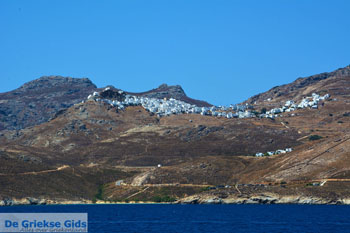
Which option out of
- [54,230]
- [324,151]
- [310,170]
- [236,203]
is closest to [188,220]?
[54,230]

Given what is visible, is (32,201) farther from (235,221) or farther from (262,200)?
(235,221)

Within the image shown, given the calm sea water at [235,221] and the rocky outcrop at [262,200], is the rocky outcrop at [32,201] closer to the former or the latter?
the rocky outcrop at [262,200]

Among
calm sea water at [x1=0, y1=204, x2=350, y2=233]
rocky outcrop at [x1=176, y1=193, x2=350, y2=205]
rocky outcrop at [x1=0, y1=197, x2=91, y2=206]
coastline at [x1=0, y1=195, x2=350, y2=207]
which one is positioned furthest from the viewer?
rocky outcrop at [x1=0, y1=197, x2=91, y2=206]

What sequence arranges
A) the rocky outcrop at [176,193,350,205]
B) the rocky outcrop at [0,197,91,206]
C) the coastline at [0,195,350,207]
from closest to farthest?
the rocky outcrop at [176,193,350,205], the coastline at [0,195,350,207], the rocky outcrop at [0,197,91,206]

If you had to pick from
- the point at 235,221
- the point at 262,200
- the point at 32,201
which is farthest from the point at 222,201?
the point at 235,221

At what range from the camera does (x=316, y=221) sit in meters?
117

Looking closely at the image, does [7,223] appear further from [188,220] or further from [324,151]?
[324,151]

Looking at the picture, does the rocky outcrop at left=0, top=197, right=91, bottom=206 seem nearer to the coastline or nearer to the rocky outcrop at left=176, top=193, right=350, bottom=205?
the coastline

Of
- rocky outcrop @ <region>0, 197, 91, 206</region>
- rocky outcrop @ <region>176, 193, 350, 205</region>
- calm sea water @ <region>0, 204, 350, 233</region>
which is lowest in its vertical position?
calm sea water @ <region>0, 204, 350, 233</region>

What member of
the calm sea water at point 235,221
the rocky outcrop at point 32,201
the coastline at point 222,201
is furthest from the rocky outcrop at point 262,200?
the rocky outcrop at point 32,201

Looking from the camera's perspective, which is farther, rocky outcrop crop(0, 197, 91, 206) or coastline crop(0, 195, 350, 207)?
rocky outcrop crop(0, 197, 91, 206)

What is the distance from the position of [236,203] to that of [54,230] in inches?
3447

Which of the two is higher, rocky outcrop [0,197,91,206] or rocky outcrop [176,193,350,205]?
rocky outcrop [0,197,91,206]

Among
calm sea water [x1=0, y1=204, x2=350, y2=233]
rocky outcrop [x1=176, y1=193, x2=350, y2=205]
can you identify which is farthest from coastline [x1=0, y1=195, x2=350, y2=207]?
calm sea water [x1=0, y1=204, x2=350, y2=233]
